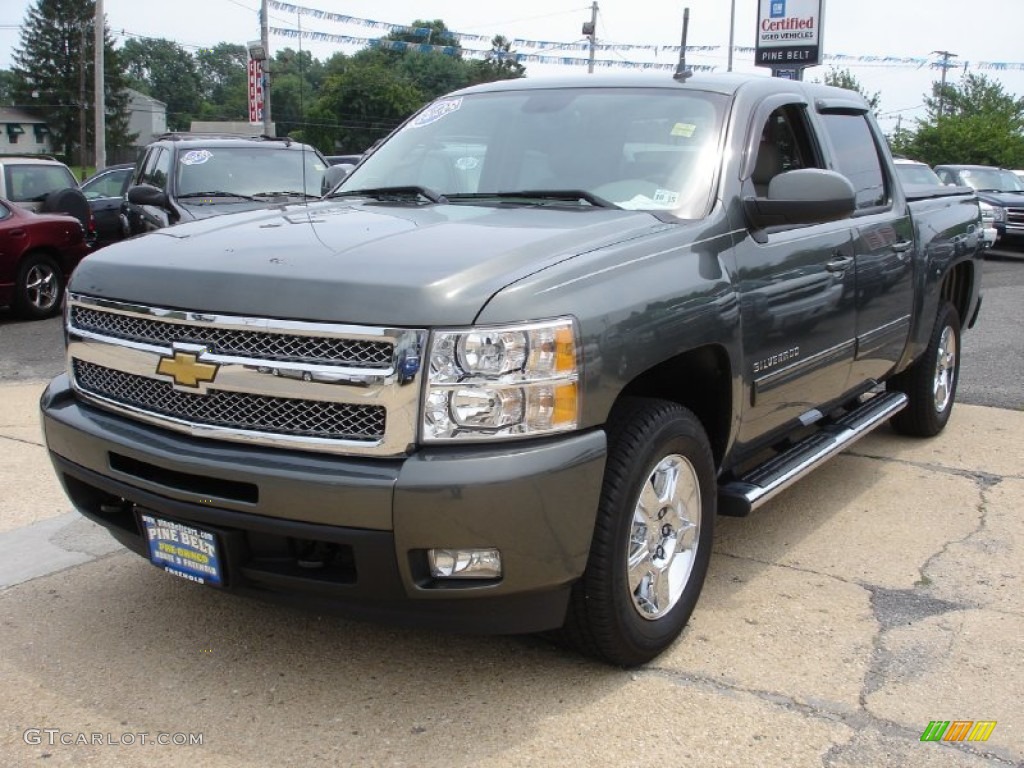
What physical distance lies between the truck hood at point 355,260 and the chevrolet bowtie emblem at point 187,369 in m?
0.15

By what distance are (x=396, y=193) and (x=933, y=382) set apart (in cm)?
346

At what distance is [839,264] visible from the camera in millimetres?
4398

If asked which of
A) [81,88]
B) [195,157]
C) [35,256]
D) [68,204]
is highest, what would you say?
[81,88]

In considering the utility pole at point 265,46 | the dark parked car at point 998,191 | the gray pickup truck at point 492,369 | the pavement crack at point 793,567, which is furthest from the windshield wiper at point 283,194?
the utility pole at point 265,46

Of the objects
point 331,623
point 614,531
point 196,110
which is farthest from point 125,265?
point 196,110

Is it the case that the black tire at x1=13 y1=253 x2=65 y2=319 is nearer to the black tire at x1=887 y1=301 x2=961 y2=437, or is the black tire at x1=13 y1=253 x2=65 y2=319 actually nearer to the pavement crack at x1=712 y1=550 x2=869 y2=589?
the black tire at x1=887 y1=301 x2=961 y2=437

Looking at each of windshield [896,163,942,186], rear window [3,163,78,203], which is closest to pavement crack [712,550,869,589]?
rear window [3,163,78,203]

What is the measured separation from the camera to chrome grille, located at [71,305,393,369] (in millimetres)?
2790

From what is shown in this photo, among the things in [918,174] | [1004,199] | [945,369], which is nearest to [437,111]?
[945,369]

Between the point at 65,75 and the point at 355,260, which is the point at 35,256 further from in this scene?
the point at 65,75

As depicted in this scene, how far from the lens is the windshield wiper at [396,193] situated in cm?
409

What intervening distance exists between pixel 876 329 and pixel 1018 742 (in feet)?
7.40

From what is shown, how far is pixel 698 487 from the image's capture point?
3537 millimetres

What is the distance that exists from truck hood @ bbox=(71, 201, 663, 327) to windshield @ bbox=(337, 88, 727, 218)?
285 mm
